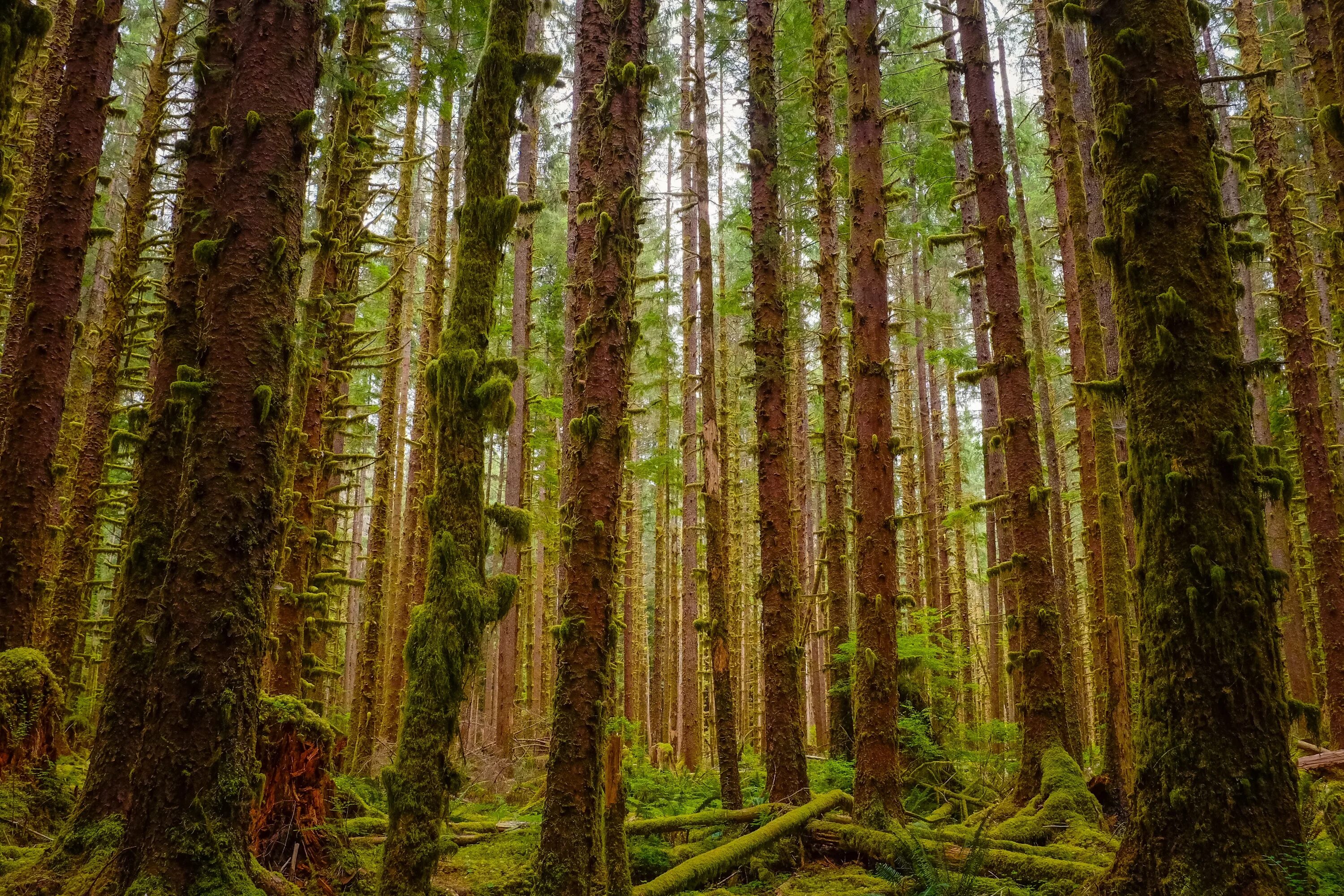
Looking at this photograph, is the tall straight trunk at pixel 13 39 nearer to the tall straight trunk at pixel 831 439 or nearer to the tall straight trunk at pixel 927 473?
the tall straight trunk at pixel 831 439

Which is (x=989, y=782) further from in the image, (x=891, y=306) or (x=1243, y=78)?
(x=1243, y=78)

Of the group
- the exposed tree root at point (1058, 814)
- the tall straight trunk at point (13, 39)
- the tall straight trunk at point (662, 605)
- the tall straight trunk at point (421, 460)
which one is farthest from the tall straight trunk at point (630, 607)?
the tall straight trunk at point (13, 39)

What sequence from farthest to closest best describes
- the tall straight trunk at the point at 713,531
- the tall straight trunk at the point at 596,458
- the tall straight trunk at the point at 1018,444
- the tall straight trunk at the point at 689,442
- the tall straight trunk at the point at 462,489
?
the tall straight trunk at the point at 689,442
the tall straight trunk at the point at 1018,444
the tall straight trunk at the point at 713,531
the tall straight trunk at the point at 596,458
the tall straight trunk at the point at 462,489

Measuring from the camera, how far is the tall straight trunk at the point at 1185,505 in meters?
4.10

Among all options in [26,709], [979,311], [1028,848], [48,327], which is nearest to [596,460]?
[1028,848]

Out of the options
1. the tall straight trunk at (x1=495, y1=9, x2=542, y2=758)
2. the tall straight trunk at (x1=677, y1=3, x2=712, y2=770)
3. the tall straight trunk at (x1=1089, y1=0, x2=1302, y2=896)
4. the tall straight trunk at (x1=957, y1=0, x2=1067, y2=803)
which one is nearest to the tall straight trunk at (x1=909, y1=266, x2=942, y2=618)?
the tall straight trunk at (x1=677, y1=3, x2=712, y2=770)

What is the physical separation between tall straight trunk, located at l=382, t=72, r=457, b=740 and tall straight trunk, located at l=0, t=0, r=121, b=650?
5.11 meters

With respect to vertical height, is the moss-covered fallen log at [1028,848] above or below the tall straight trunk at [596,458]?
below

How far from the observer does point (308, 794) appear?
6.40m

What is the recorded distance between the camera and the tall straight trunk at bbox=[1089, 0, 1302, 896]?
410cm

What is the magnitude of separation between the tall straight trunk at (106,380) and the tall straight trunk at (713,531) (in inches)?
314

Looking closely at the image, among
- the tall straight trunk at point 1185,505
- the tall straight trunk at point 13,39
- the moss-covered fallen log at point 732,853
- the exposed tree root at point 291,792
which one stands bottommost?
the moss-covered fallen log at point 732,853

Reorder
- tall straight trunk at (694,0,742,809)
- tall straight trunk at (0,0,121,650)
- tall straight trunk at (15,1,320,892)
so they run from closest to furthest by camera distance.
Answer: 1. tall straight trunk at (15,1,320,892)
2. tall straight trunk at (0,0,121,650)
3. tall straight trunk at (694,0,742,809)

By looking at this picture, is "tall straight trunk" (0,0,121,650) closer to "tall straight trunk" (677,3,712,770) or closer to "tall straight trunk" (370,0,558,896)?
"tall straight trunk" (370,0,558,896)
